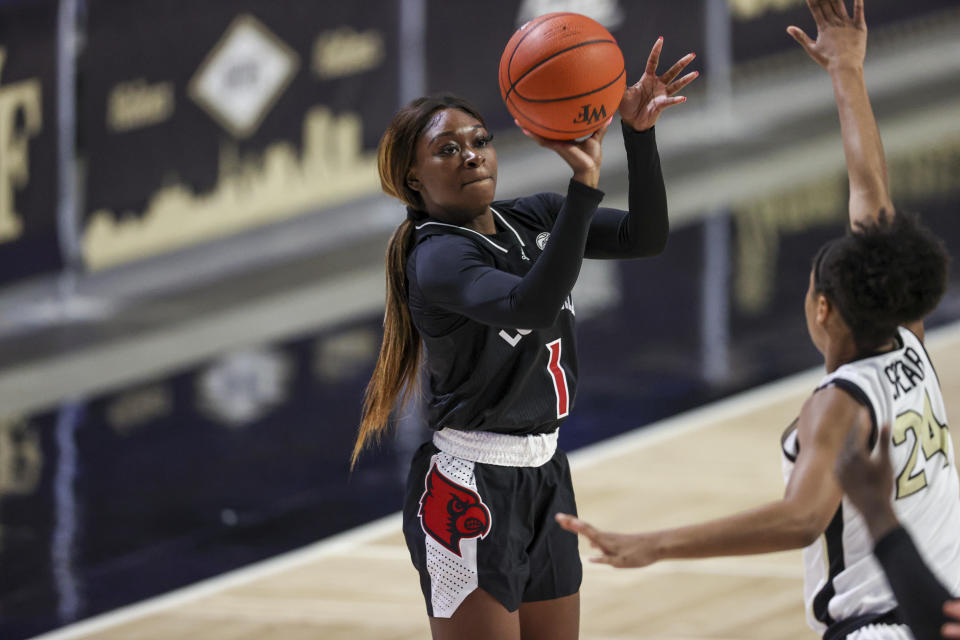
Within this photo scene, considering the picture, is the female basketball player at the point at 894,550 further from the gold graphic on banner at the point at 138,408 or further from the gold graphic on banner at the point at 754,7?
the gold graphic on banner at the point at 754,7

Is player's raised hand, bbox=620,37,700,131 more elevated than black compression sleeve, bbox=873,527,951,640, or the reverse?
player's raised hand, bbox=620,37,700,131

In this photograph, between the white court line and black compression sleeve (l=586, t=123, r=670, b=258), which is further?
the white court line

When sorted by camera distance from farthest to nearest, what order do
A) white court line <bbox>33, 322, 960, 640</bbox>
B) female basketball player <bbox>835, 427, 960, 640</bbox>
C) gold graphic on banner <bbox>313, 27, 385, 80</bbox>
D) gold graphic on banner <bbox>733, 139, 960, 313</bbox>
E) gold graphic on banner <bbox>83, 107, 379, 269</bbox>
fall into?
gold graphic on banner <bbox>313, 27, 385, 80</bbox> → gold graphic on banner <bbox>83, 107, 379, 269</bbox> → gold graphic on banner <bbox>733, 139, 960, 313</bbox> → white court line <bbox>33, 322, 960, 640</bbox> → female basketball player <bbox>835, 427, 960, 640</bbox>

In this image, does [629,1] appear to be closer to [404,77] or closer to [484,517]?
[404,77]

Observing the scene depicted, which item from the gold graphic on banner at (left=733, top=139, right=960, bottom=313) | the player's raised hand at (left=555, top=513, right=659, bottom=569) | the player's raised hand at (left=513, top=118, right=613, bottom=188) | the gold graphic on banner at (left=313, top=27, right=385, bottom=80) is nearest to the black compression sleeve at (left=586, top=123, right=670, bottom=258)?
the player's raised hand at (left=513, top=118, right=613, bottom=188)

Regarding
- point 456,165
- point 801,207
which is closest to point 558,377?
point 456,165

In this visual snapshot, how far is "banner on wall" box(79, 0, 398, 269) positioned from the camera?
930 cm

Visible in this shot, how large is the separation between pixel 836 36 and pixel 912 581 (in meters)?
1.57

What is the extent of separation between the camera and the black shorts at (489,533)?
329 cm

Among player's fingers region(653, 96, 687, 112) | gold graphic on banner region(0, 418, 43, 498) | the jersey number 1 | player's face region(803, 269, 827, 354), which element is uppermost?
player's fingers region(653, 96, 687, 112)

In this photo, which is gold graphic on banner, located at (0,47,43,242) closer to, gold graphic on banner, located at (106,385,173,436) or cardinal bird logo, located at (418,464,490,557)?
gold graphic on banner, located at (106,385,173,436)

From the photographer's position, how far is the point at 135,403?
304 inches

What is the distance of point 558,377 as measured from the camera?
3375 millimetres

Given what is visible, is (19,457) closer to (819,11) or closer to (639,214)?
(639,214)
